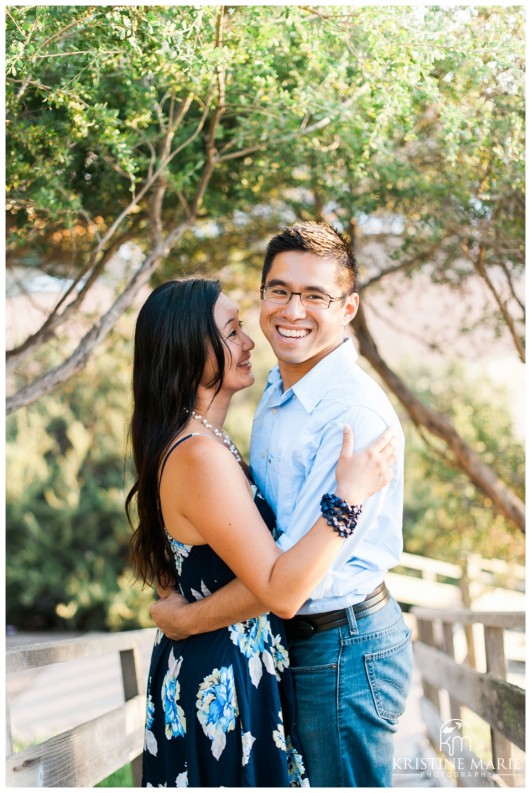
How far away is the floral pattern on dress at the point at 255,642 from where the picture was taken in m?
2.14

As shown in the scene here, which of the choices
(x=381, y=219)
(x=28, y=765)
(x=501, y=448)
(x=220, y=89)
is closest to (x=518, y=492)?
(x=501, y=448)

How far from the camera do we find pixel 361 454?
2037 mm

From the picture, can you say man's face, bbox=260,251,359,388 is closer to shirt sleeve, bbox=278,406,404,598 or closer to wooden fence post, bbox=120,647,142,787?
shirt sleeve, bbox=278,406,404,598

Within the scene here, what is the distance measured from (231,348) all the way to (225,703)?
3.14ft

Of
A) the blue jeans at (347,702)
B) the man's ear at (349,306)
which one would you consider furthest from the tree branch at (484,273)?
the blue jeans at (347,702)

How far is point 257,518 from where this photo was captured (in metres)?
2.03

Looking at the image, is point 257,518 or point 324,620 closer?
point 257,518

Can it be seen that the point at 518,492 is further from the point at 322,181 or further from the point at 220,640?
the point at 220,640

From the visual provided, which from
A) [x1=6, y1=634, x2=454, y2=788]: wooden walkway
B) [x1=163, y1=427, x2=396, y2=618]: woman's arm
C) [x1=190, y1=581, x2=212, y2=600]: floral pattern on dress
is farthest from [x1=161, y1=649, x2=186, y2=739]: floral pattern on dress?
[x1=6, y1=634, x2=454, y2=788]: wooden walkway

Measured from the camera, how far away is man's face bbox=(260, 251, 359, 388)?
7.73 ft

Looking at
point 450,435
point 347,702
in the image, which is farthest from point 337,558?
point 450,435

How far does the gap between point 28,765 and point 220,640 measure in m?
0.64

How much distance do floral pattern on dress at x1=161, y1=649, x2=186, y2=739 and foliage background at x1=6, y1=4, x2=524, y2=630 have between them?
23.3 inches

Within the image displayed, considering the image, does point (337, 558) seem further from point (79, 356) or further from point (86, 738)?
point (79, 356)
